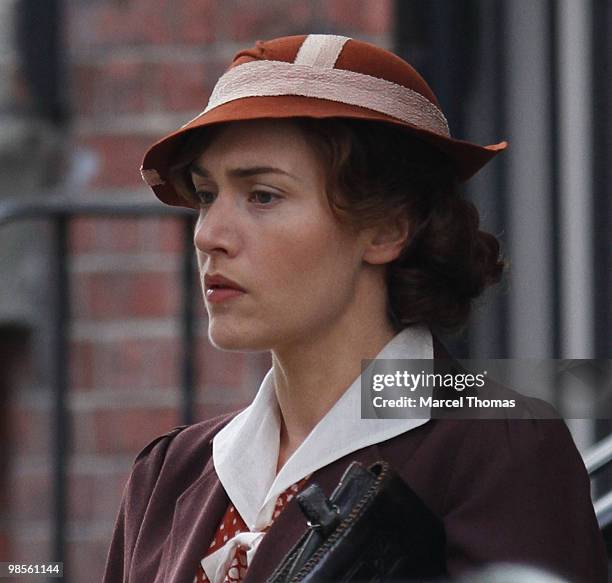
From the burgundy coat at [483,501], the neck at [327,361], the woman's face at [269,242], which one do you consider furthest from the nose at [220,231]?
the burgundy coat at [483,501]

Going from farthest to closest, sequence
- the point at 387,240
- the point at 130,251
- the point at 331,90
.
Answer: the point at 130,251, the point at 387,240, the point at 331,90

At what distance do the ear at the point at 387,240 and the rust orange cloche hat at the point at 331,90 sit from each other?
0.10 m

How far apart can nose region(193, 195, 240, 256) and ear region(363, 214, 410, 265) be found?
0.17 meters

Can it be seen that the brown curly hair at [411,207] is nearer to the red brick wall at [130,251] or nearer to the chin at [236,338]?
the chin at [236,338]

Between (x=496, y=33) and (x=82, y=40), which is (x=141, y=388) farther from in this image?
(x=496, y=33)

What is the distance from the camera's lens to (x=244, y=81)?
6.73 ft

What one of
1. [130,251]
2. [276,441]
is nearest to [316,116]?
[276,441]

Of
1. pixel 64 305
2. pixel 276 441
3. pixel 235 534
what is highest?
pixel 64 305

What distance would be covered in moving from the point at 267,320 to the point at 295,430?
16 cm

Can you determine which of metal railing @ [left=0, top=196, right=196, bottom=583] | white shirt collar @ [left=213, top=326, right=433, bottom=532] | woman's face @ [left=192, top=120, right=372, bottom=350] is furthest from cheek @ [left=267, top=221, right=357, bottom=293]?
metal railing @ [left=0, top=196, right=196, bottom=583]

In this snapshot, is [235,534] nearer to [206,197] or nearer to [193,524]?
[193,524]

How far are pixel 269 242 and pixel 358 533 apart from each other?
411 mm

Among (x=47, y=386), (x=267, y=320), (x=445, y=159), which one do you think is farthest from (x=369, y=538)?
(x=47, y=386)

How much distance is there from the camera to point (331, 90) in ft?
6.53
